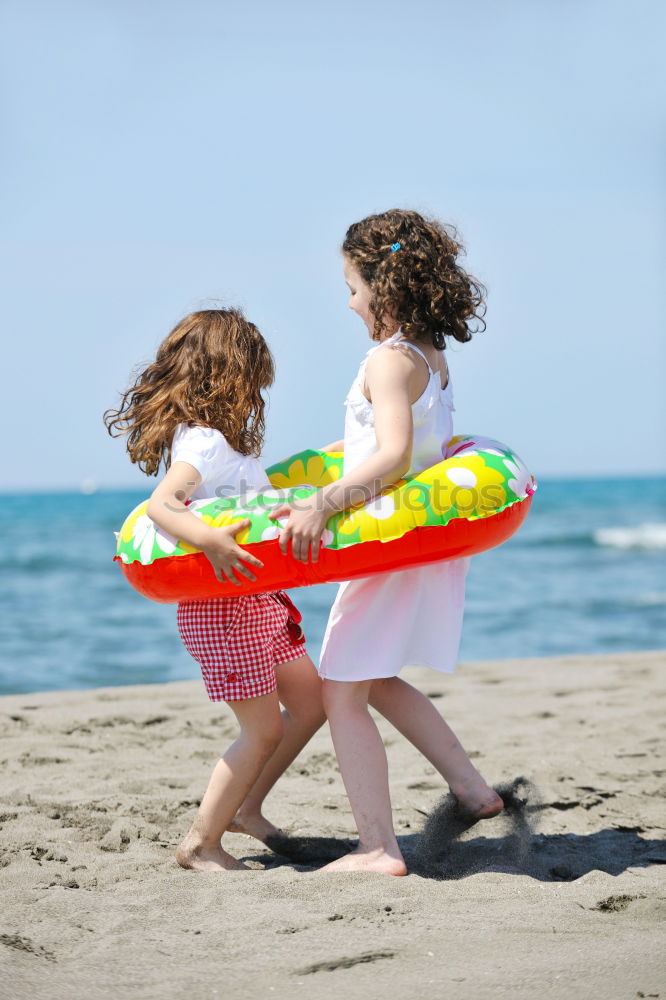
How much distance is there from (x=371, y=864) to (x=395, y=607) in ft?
2.46

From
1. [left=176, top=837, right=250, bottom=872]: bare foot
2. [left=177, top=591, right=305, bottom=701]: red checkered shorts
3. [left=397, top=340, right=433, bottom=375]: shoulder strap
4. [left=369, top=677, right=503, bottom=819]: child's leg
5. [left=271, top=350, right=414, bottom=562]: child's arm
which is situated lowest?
[left=176, top=837, right=250, bottom=872]: bare foot

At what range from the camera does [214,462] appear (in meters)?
3.15

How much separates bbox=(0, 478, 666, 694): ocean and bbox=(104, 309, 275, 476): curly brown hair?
473cm

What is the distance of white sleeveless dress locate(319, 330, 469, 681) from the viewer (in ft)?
10.3

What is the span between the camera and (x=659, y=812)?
3781 mm

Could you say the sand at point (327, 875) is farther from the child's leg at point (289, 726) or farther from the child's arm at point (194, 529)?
the child's arm at point (194, 529)

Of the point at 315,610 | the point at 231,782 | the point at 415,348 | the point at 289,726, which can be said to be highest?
the point at 415,348

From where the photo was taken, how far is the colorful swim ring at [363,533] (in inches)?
118

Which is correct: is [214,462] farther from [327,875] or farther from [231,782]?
[327,875]

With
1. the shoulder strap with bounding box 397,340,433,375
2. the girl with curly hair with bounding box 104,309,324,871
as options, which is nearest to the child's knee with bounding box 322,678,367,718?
the girl with curly hair with bounding box 104,309,324,871

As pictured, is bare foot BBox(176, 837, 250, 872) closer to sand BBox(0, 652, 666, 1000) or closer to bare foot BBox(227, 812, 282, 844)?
sand BBox(0, 652, 666, 1000)

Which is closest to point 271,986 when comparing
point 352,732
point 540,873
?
point 352,732

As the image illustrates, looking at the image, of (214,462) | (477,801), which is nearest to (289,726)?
(477,801)

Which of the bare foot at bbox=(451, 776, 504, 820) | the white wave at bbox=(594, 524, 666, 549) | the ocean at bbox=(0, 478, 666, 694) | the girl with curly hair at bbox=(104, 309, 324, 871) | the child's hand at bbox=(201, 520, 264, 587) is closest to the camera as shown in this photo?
the child's hand at bbox=(201, 520, 264, 587)
